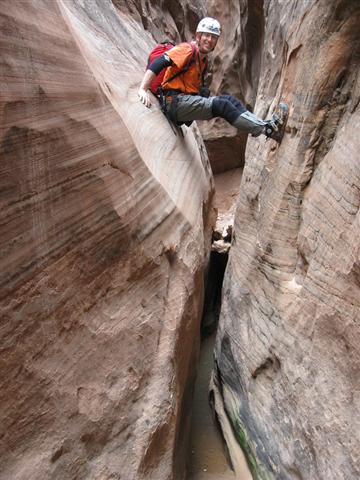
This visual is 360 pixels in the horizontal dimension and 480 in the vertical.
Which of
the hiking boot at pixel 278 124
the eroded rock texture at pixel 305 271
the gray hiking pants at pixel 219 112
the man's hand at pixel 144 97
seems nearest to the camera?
the eroded rock texture at pixel 305 271

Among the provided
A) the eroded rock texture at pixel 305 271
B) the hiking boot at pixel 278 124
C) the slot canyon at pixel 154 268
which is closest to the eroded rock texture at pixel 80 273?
the slot canyon at pixel 154 268

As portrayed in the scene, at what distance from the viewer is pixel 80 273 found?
271cm

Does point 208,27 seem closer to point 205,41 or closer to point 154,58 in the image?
point 205,41

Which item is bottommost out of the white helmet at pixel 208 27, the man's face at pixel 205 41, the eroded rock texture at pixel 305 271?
the eroded rock texture at pixel 305 271

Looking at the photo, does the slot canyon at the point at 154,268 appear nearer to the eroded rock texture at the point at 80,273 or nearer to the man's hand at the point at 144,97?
the eroded rock texture at the point at 80,273

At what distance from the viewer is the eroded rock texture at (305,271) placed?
2.65m

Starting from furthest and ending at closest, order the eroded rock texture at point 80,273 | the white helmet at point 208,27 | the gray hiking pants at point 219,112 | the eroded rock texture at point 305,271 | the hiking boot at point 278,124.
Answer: the white helmet at point 208,27 → the gray hiking pants at point 219,112 → the hiking boot at point 278,124 → the eroded rock texture at point 305,271 → the eroded rock texture at point 80,273

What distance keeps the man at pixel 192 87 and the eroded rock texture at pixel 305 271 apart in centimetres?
36

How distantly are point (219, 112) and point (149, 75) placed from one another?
0.77m

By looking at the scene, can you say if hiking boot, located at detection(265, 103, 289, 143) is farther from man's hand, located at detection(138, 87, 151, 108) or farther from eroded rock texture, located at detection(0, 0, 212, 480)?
man's hand, located at detection(138, 87, 151, 108)

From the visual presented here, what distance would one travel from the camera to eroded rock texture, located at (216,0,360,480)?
2654 mm

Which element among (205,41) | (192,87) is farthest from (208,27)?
(192,87)

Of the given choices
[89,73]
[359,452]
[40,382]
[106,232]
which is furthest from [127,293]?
[359,452]

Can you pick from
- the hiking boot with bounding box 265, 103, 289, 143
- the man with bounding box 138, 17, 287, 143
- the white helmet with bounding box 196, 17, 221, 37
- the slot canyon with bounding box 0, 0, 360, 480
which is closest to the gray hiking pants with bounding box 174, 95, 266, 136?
the man with bounding box 138, 17, 287, 143
